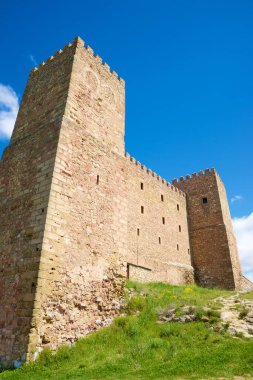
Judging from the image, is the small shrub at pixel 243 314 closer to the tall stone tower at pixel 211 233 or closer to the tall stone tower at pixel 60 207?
the tall stone tower at pixel 60 207

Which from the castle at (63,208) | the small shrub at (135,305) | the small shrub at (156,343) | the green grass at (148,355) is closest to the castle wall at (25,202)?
the castle at (63,208)

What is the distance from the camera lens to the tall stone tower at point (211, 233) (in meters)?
22.2

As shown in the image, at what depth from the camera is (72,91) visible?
34.3 ft

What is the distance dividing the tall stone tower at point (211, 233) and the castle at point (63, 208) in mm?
13619

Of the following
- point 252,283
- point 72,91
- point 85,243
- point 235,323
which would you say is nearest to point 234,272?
point 252,283

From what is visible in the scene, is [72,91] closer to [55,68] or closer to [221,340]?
[55,68]

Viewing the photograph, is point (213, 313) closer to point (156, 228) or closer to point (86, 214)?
point (86, 214)

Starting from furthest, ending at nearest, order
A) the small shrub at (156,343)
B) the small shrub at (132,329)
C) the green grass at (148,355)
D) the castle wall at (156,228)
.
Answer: the castle wall at (156,228), the small shrub at (132,329), the small shrub at (156,343), the green grass at (148,355)

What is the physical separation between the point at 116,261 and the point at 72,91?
6083 mm

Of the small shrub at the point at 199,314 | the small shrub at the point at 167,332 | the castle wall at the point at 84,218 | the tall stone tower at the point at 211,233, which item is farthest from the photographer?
the tall stone tower at the point at 211,233

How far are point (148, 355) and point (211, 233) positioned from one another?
58.7 ft

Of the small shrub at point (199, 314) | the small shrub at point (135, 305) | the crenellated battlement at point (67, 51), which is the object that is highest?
the crenellated battlement at point (67, 51)

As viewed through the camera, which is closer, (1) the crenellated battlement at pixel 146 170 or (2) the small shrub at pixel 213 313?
(2) the small shrub at pixel 213 313

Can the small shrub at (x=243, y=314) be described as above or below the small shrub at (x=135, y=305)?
below
